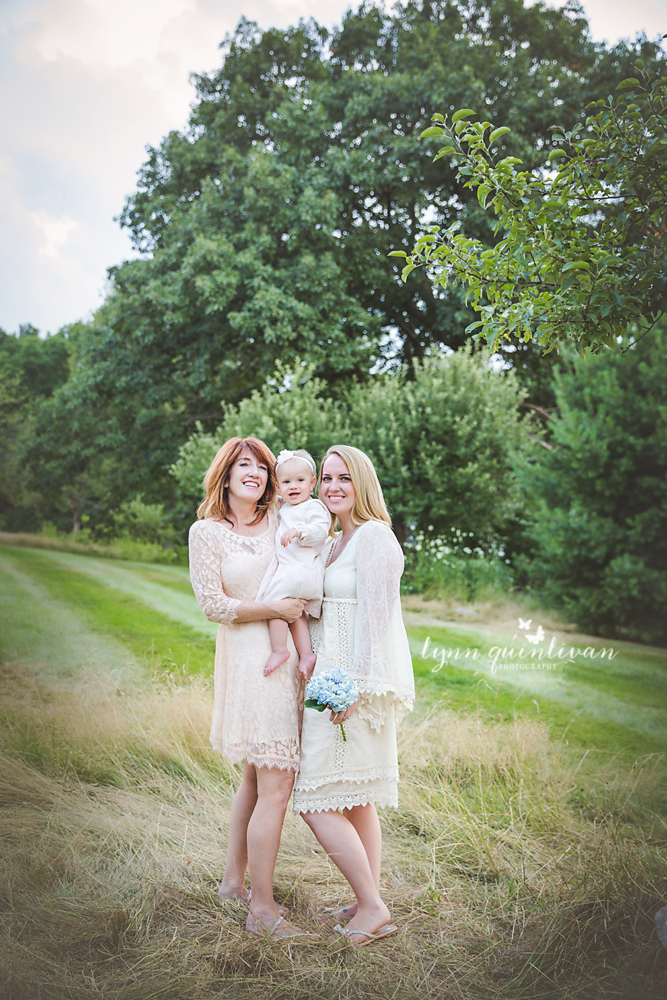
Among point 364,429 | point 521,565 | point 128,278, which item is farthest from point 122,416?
point 521,565

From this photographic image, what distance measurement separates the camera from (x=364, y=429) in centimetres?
1096

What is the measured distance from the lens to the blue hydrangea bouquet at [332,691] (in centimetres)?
264

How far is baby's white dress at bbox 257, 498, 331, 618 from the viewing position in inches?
113

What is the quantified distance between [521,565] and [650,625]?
2.08 metres

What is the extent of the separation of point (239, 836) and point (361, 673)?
1143 mm

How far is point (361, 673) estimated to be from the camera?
2814 millimetres

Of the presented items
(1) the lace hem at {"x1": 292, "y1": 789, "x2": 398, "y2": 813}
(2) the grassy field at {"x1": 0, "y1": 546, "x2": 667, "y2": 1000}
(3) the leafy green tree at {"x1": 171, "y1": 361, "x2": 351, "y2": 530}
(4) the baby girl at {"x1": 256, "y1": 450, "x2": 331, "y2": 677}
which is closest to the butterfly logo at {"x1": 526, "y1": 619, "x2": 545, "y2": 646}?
(2) the grassy field at {"x1": 0, "y1": 546, "x2": 667, "y2": 1000}

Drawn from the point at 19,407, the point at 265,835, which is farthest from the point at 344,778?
the point at 19,407

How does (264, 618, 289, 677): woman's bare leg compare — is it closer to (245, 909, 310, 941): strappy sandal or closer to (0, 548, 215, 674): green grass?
(245, 909, 310, 941): strappy sandal

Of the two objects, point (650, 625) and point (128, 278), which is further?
point (128, 278)

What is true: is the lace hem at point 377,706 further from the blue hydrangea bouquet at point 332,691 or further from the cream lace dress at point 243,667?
the cream lace dress at point 243,667

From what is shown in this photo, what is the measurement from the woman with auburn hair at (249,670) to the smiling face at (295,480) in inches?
7.6

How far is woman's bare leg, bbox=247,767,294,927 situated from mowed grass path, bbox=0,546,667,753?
12.3ft

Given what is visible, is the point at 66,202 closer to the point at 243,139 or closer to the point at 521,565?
the point at 243,139
